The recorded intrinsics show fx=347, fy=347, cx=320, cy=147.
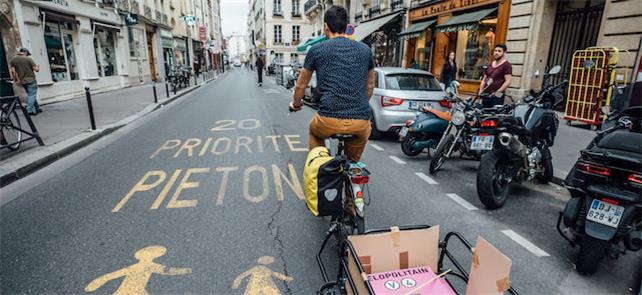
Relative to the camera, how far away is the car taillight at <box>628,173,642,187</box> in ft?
8.59

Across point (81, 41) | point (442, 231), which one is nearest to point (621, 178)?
point (442, 231)

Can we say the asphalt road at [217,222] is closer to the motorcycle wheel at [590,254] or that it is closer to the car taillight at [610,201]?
the motorcycle wheel at [590,254]

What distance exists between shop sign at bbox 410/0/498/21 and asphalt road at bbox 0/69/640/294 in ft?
36.0

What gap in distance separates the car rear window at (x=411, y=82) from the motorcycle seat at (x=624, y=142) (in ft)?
15.2

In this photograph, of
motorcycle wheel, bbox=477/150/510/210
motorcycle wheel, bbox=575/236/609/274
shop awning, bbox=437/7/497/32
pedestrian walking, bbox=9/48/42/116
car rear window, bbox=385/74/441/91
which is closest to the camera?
motorcycle wheel, bbox=575/236/609/274

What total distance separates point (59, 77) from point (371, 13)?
19.6m

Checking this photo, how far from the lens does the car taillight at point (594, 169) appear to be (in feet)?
9.10

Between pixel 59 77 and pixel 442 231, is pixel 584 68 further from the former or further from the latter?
pixel 59 77

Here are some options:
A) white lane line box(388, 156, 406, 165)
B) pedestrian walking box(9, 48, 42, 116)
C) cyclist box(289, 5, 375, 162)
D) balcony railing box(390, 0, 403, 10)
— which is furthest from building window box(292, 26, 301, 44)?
cyclist box(289, 5, 375, 162)

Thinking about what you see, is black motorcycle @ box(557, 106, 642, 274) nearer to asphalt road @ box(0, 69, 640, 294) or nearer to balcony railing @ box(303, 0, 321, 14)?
asphalt road @ box(0, 69, 640, 294)

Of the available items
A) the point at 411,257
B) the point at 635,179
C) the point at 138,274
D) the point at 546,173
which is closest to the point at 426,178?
the point at 546,173

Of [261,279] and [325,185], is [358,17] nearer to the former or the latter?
[325,185]

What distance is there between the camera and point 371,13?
1006 inches

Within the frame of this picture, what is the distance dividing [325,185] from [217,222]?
1734 millimetres
